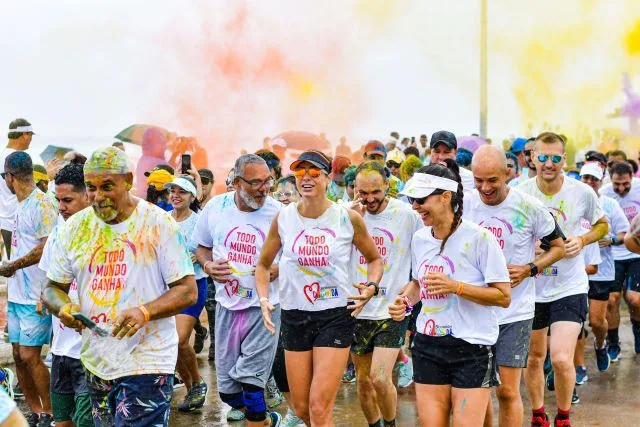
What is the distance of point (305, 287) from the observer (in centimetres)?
666

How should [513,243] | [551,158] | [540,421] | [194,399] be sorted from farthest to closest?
[194,399]
[551,158]
[540,421]
[513,243]

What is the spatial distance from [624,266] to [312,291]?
239 inches

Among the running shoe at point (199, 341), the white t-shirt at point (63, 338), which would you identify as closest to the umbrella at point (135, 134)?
the running shoe at point (199, 341)

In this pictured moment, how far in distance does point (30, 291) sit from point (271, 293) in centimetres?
207

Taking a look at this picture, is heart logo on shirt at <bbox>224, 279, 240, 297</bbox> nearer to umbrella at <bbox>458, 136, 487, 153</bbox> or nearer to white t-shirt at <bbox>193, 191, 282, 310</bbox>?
white t-shirt at <bbox>193, 191, 282, 310</bbox>

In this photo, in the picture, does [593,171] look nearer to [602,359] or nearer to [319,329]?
[602,359]

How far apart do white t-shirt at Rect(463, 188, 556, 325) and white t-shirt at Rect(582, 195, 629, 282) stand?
4.09 metres

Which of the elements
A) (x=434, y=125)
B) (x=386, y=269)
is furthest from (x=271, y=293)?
(x=434, y=125)

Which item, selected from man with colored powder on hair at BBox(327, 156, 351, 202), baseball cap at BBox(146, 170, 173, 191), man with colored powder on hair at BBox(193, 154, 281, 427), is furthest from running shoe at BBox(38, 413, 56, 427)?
man with colored powder on hair at BBox(327, 156, 351, 202)

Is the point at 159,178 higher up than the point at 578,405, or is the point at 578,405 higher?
the point at 159,178

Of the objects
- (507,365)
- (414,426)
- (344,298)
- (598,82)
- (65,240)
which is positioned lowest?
(414,426)

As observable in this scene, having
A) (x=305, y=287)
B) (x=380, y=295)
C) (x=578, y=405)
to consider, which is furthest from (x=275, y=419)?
(x=578, y=405)

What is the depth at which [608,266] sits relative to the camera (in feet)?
36.3

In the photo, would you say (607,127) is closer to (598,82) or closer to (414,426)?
(598,82)
